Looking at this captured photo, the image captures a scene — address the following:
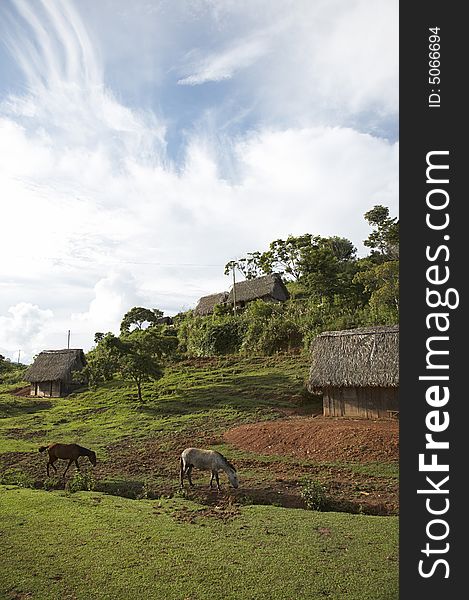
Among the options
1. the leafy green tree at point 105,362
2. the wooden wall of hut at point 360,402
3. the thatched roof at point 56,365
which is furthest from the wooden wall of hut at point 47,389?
the wooden wall of hut at point 360,402

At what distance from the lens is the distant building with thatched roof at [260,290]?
161ft

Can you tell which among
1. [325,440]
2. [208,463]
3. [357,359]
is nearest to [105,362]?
[357,359]

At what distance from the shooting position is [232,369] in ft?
106

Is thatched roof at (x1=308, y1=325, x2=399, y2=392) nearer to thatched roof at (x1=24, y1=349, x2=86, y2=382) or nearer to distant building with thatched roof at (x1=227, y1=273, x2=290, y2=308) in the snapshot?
thatched roof at (x1=24, y1=349, x2=86, y2=382)

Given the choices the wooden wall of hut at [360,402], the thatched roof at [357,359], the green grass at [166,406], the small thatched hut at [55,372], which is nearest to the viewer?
the wooden wall of hut at [360,402]

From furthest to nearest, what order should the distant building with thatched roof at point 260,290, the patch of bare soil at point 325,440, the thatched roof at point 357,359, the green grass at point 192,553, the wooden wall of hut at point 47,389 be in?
the distant building with thatched roof at point 260,290, the wooden wall of hut at point 47,389, the thatched roof at point 357,359, the patch of bare soil at point 325,440, the green grass at point 192,553

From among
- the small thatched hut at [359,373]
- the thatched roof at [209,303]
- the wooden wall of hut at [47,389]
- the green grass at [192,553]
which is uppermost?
the thatched roof at [209,303]

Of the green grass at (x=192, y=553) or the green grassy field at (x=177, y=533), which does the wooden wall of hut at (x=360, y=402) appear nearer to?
the green grassy field at (x=177, y=533)

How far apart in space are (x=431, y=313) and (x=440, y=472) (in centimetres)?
128

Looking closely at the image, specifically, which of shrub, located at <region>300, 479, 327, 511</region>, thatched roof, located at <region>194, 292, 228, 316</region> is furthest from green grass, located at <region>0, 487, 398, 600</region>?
thatched roof, located at <region>194, 292, 228, 316</region>

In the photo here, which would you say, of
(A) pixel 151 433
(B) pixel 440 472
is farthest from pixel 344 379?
(B) pixel 440 472

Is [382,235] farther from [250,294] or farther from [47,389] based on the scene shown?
[47,389]

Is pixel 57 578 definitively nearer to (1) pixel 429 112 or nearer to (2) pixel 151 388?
(1) pixel 429 112

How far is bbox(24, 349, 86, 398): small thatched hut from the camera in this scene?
122 ft
